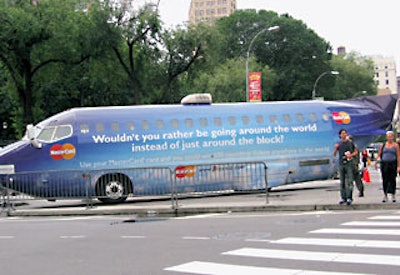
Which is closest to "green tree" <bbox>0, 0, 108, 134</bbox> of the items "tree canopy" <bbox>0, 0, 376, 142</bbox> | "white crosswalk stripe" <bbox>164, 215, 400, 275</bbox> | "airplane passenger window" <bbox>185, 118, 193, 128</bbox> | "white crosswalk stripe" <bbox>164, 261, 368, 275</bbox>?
"tree canopy" <bbox>0, 0, 376, 142</bbox>

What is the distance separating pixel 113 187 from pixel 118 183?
0.21 m

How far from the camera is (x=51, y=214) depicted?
55.5 feet

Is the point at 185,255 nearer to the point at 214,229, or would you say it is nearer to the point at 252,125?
the point at 214,229

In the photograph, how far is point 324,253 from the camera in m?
8.51

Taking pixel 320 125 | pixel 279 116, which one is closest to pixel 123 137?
pixel 279 116

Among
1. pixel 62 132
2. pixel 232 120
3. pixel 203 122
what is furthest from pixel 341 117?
pixel 62 132

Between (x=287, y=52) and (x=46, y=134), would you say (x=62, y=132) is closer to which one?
(x=46, y=134)

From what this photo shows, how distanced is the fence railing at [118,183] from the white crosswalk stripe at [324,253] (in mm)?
7551

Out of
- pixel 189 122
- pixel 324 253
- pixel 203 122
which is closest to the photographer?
pixel 324 253

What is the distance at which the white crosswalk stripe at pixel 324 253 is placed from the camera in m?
7.56

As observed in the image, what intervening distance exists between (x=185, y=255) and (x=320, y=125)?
14.3 metres

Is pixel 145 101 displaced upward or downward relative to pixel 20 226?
upward

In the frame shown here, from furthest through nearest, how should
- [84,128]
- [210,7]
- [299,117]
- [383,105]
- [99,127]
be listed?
[210,7]
[383,105]
[299,117]
[99,127]
[84,128]

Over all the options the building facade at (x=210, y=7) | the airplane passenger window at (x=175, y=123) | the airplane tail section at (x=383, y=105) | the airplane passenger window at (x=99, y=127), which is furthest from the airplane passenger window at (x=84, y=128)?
the building facade at (x=210, y=7)
